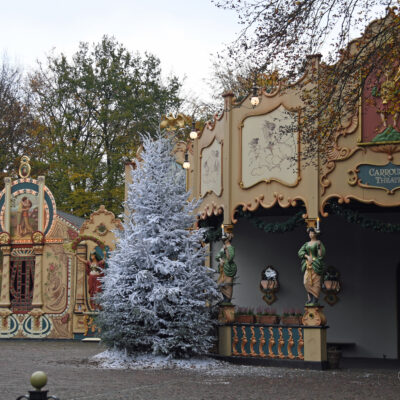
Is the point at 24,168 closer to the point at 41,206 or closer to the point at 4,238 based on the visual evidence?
the point at 41,206

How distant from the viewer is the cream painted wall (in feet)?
61.0

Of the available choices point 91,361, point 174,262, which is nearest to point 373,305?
point 174,262

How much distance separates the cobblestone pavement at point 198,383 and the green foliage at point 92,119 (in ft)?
64.4

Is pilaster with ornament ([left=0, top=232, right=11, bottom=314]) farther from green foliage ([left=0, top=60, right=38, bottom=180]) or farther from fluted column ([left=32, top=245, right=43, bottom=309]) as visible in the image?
green foliage ([left=0, top=60, right=38, bottom=180])

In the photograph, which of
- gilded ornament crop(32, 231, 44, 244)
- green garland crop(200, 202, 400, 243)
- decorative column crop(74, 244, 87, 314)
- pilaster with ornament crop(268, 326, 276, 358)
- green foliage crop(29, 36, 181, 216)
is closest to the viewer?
green garland crop(200, 202, 400, 243)

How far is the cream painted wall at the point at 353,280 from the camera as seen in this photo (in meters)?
18.6

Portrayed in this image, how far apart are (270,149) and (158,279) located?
374cm

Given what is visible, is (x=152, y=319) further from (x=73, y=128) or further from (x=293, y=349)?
(x=73, y=128)

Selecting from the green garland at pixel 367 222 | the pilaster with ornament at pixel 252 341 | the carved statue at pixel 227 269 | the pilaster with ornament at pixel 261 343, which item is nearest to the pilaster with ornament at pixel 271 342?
the pilaster with ornament at pixel 261 343

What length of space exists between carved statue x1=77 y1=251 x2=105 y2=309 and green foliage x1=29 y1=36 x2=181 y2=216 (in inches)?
465

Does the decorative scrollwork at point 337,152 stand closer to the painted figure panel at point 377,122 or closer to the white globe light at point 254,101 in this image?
the painted figure panel at point 377,122

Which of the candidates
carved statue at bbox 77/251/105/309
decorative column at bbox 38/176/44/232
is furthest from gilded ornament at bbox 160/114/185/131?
decorative column at bbox 38/176/44/232

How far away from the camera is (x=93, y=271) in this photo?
23.5m

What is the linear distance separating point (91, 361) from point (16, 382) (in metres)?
3.88
